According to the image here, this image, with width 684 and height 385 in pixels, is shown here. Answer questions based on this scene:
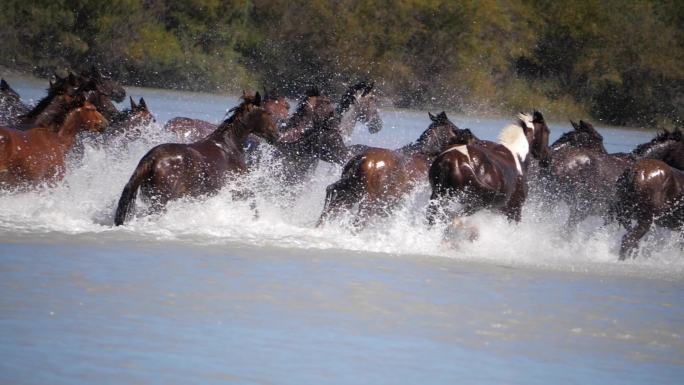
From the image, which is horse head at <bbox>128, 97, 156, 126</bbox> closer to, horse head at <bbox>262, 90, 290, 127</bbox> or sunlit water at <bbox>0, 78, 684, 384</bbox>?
sunlit water at <bbox>0, 78, 684, 384</bbox>

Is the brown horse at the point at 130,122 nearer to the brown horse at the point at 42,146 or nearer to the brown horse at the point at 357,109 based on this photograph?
the brown horse at the point at 42,146

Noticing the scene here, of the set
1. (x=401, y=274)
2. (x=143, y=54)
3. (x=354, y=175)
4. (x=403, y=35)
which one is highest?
(x=403, y=35)

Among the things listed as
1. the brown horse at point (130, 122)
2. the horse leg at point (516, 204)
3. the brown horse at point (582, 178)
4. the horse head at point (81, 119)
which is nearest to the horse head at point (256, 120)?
the horse head at point (81, 119)

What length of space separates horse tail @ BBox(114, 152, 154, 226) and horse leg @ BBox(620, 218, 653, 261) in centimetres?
467

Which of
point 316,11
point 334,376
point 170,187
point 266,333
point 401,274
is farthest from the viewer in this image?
point 316,11

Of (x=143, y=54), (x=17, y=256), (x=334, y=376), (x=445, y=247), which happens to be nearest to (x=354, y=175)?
(x=445, y=247)

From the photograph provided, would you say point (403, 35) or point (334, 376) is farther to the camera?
point (403, 35)

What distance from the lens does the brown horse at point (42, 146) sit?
1110cm

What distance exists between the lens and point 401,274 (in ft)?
31.2

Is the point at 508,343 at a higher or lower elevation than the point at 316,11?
lower

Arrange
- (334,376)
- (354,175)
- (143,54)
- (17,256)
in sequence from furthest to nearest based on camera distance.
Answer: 1. (143,54)
2. (354,175)
3. (17,256)
4. (334,376)

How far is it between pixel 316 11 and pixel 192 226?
31507 mm

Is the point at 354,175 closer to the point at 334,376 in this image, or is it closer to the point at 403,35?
the point at 334,376

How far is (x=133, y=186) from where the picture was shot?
33.9 feet
